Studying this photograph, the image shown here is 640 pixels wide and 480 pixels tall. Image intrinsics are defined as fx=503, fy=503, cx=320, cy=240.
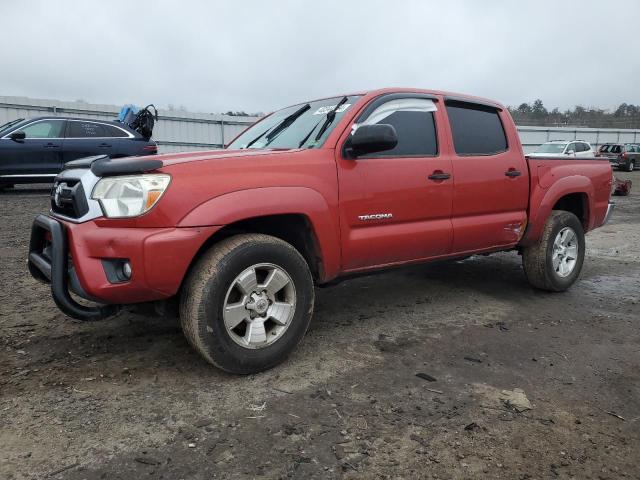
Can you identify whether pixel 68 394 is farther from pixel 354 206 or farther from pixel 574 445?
pixel 574 445

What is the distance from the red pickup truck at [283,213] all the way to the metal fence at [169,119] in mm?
12786

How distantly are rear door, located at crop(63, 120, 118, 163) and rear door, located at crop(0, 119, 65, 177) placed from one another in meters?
0.15

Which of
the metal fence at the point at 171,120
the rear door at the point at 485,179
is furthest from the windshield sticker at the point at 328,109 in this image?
the metal fence at the point at 171,120

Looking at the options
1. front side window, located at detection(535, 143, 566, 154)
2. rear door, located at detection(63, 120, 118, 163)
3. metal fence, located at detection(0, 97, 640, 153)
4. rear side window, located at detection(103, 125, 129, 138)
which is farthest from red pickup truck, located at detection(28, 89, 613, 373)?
front side window, located at detection(535, 143, 566, 154)

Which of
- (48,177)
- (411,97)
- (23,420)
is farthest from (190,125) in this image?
(23,420)

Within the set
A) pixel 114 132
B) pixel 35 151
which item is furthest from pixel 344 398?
pixel 114 132

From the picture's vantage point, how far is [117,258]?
261cm

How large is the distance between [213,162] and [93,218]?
2.33ft

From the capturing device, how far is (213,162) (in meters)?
2.88

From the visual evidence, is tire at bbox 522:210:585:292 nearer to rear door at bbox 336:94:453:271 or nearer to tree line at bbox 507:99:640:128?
rear door at bbox 336:94:453:271

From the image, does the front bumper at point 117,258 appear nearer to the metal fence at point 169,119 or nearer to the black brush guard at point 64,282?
the black brush guard at point 64,282

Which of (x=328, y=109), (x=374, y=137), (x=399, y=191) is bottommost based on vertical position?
(x=399, y=191)

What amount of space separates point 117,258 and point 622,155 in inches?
1237

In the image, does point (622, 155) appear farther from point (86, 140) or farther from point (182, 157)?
point (182, 157)
